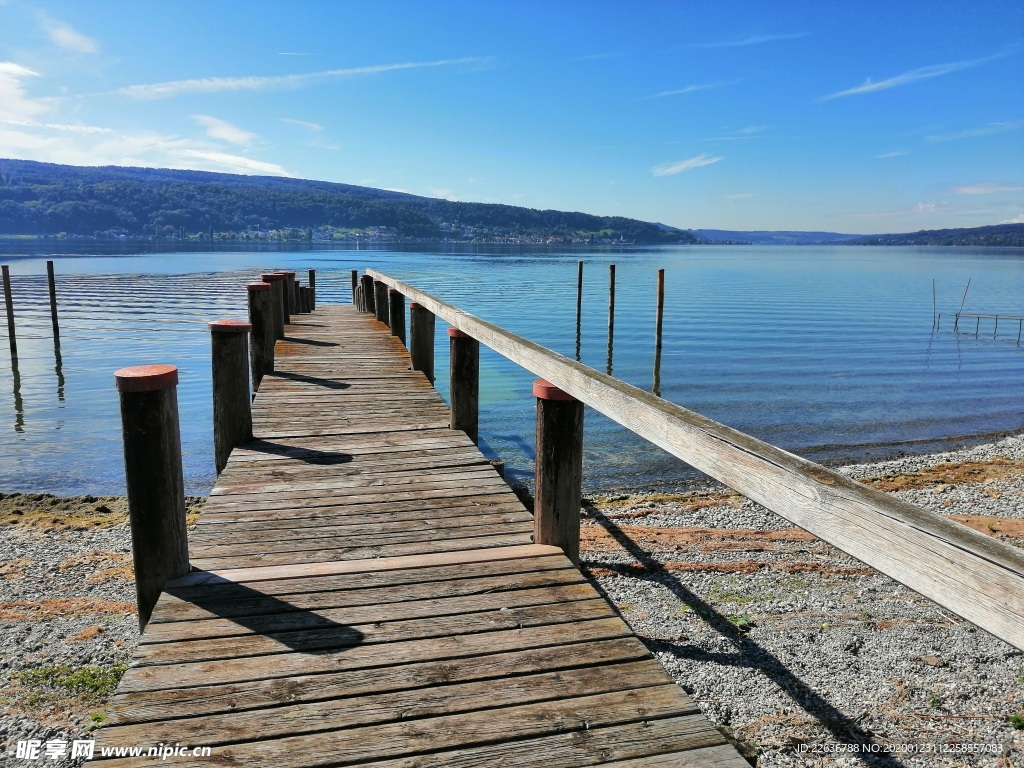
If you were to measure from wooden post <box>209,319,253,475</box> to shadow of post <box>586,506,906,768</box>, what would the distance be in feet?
11.7

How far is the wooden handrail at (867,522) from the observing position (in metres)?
1.22

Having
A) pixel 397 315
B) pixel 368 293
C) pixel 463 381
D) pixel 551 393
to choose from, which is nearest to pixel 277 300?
pixel 397 315

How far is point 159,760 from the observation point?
207cm

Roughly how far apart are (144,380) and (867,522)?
2974mm

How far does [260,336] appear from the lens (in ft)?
28.0

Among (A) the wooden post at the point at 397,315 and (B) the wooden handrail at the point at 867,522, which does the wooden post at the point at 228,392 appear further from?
(A) the wooden post at the point at 397,315

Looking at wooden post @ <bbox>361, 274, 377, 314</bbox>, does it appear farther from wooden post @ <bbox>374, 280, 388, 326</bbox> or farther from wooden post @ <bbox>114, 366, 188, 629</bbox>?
wooden post @ <bbox>114, 366, 188, 629</bbox>

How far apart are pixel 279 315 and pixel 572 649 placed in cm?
966

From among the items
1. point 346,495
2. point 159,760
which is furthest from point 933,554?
point 346,495

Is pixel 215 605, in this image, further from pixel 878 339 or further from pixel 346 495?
pixel 878 339

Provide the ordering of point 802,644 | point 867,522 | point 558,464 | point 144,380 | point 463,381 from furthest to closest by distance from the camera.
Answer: point 463,381, point 802,644, point 558,464, point 144,380, point 867,522

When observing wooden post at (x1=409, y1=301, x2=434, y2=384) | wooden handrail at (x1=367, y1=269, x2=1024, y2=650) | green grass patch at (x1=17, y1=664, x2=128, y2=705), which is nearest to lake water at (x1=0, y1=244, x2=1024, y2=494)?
wooden post at (x1=409, y1=301, x2=434, y2=384)

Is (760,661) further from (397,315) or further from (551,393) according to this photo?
(397,315)

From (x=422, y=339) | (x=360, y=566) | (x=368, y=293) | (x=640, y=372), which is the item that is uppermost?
(x=368, y=293)
